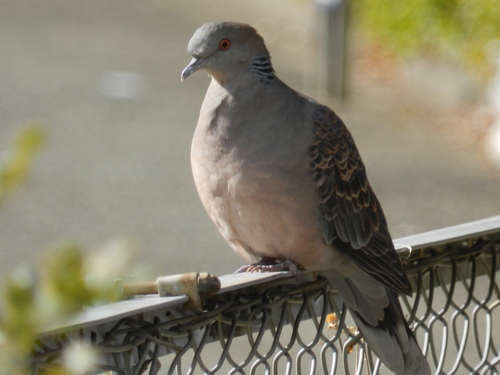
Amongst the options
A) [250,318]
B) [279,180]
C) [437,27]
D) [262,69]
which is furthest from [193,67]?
[437,27]

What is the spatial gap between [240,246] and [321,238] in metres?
0.29

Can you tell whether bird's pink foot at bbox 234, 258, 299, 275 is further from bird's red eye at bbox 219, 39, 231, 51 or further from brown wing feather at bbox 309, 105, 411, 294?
bird's red eye at bbox 219, 39, 231, 51

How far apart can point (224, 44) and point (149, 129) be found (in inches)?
214

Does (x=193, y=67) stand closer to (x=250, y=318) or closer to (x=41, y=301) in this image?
(x=250, y=318)

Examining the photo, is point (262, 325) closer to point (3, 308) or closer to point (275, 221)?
point (275, 221)

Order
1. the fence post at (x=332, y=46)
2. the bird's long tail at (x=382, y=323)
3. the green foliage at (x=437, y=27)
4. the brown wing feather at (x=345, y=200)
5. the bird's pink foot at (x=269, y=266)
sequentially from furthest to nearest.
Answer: the fence post at (x=332, y=46), the green foliage at (x=437, y=27), the brown wing feather at (x=345, y=200), the bird's pink foot at (x=269, y=266), the bird's long tail at (x=382, y=323)

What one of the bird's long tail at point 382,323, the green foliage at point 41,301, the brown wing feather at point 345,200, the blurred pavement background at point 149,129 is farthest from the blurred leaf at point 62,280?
the blurred pavement background at point 149,129

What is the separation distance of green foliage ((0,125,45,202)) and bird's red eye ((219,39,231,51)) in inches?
83.0

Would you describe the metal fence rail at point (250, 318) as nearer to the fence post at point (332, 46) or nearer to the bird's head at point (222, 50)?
the bird's head at point (222, 50)

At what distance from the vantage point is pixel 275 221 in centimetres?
264

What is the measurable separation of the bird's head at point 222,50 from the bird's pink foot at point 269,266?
61 cm

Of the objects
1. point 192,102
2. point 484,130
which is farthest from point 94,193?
point 484,130

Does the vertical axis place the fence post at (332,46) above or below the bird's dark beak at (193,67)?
above

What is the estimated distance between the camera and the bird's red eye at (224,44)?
278cm
